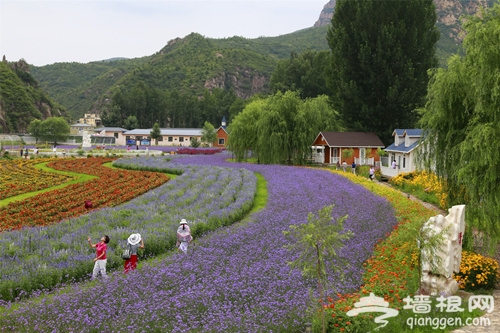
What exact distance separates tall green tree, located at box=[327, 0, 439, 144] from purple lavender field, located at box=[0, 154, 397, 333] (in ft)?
119

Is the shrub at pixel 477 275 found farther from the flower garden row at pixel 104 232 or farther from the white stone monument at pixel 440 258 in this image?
the flower garden row at pixel 104 232

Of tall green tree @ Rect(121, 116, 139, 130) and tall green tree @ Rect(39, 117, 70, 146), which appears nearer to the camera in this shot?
tall green tree @ Rect(39, 117, 70, 146)

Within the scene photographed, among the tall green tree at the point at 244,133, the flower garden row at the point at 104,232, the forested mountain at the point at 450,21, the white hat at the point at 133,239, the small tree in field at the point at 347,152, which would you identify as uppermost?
the forested mountain at the point at 450,21

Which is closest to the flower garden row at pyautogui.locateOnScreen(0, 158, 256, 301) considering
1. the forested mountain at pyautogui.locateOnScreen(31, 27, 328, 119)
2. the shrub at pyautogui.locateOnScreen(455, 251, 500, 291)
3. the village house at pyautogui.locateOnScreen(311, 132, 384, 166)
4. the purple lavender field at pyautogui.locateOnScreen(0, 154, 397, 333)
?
the purple lavender field at pyautogui.locateOnScreen(0, 154, 397, 333)

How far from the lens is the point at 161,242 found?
14.5 m

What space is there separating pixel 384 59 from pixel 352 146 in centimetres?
1034

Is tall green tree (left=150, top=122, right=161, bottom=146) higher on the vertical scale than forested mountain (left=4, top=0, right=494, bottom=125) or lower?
lower

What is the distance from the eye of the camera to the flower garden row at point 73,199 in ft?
64.4

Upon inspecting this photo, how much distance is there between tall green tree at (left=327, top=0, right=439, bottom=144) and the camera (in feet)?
155

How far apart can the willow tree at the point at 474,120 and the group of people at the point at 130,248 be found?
28.5ft

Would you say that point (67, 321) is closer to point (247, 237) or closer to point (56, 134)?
point (247, 237)

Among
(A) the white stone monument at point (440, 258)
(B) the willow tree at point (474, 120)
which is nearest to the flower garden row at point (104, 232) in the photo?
(A) the white stone monument at point (440, 258)

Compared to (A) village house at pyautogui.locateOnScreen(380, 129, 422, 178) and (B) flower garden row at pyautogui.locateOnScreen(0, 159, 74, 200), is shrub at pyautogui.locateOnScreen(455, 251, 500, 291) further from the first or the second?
(B) flower garden row at pyautogui.locateOnScreen(0, 159, 74, 200)

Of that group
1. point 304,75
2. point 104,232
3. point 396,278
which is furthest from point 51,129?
point 396,278
